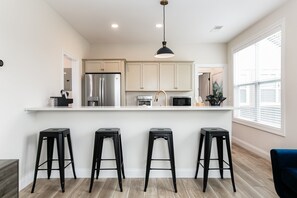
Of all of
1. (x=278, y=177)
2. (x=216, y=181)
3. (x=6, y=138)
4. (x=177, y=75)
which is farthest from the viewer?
(x=177, y=75)

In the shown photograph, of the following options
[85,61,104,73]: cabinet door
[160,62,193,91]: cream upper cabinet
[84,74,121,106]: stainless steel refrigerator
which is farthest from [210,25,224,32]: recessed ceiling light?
[85,61,104,73]: cabinet door

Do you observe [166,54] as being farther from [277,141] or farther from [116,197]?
[277,141]

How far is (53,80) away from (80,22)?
1440 mm

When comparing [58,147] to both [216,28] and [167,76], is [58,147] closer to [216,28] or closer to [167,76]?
[167,76]

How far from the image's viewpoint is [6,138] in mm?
2453

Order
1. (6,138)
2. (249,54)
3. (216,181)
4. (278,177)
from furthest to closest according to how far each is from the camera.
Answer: (249,54)
(216,181)
(6,138)
(278,177)

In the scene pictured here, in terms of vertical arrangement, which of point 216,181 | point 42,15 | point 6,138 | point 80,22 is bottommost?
point 216,181

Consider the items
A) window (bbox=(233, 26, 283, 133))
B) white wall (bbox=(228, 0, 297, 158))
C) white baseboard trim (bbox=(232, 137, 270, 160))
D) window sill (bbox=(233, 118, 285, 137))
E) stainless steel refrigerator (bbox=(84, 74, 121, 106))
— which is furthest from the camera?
stainless steel refrigerator (bbox=(84, 74, 121, 106))

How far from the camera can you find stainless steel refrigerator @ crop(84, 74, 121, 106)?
16.6 ft

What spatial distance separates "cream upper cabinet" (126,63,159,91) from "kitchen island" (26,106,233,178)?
2.67 metres

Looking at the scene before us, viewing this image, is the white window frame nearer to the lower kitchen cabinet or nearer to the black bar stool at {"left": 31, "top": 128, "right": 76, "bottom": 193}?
the black bar stool at {"left": 31, "top": 128, "right": 76, "bottom": 193}

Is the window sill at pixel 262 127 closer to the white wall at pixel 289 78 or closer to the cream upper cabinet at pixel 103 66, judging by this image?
the white wall at pixel 289 78

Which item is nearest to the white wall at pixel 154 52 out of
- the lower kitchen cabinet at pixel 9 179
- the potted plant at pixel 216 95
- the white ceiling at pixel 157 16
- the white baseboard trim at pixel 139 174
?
the white ceiling at pixel 157 16

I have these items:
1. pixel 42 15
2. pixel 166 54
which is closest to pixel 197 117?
pixel 166 54
